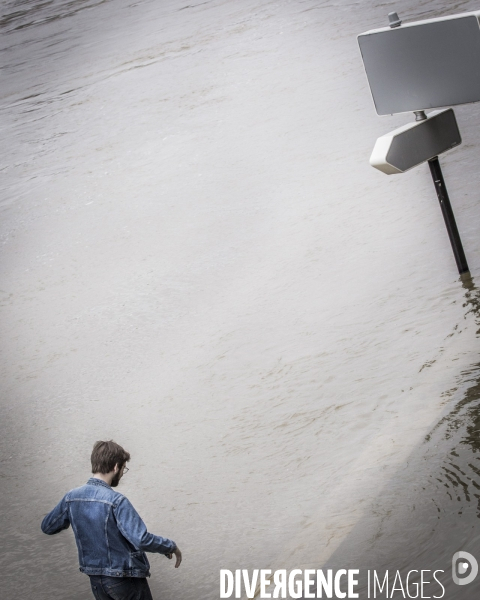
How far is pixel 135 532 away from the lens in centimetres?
320

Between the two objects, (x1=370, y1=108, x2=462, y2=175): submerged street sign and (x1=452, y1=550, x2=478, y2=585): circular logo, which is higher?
(x1=370, y1=108, x2=462, y2=175): submerged street sign

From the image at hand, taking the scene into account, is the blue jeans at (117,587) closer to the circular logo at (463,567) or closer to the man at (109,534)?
the man at (109,534)

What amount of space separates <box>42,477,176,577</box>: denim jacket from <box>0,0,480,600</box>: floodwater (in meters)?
0.87

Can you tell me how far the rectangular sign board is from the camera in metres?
4.22

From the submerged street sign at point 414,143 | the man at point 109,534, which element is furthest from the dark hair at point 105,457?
the submerged street sign at point 414,143

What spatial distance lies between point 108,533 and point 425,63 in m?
2.98

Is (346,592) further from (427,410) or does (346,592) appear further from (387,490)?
(427,410)

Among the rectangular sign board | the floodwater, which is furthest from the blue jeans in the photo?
the rectangular sign board

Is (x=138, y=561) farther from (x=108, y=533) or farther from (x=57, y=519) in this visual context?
(x=57, y=519)

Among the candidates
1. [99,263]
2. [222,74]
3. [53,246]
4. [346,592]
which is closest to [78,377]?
[99,263]

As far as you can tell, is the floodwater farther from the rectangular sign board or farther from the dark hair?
the rectangular sign board

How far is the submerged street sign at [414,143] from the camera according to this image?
449 cm

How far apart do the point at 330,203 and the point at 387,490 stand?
423 centimetres

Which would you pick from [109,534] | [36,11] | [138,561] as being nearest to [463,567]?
[138,561]
